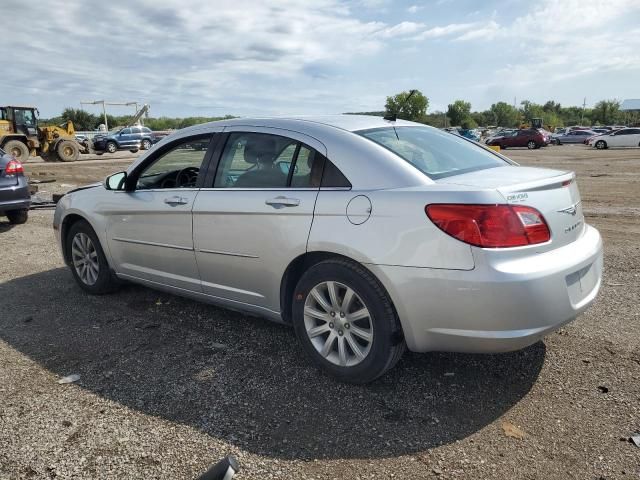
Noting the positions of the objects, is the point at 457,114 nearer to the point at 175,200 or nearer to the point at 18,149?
the point at 18,149

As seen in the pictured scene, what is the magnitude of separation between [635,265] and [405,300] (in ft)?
13.3

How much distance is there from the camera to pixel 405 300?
2.88 m

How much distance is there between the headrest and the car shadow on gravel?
4.52 ft

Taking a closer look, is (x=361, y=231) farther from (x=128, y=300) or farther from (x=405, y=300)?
(x=128, y=300)

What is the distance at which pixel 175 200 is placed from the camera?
13.3ft

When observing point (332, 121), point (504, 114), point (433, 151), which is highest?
point (504, 114)

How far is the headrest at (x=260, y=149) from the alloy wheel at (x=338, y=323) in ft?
3.35

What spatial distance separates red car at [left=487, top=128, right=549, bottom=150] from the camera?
3750 cm

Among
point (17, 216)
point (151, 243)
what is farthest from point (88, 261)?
point (17, 216)

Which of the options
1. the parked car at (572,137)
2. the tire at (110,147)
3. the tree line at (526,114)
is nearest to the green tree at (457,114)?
the tree line at (526,114)

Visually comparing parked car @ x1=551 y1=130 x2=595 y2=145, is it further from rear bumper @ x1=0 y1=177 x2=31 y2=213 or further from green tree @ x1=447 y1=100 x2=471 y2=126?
green tree @ x1=447 y1=100 x2=471 y2=126

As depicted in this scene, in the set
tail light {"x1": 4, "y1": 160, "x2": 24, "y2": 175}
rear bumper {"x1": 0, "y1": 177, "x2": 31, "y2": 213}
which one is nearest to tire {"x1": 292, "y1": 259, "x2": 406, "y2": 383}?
rear bumper {"x1": 0, "y1": 177, "x2": 31, "y2": 213}

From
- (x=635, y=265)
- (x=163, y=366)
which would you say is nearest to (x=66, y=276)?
(x=163, y=366)

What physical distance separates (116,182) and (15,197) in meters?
4.68
